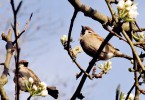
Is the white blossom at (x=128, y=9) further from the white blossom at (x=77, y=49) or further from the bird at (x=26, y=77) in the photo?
the white blossom at (x=77, y=49)

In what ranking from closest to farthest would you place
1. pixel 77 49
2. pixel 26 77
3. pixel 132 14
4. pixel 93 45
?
pixel 132 14 → pixel 77 49 → pixel 93 45 → pixel 26 77

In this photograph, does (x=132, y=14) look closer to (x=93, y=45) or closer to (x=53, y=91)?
(x=53, y=91)

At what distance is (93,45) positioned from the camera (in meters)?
7.41

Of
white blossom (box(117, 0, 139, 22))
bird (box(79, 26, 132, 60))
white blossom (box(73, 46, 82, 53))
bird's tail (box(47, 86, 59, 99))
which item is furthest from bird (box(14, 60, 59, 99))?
white blossom (box(117, 0, 139, 22))

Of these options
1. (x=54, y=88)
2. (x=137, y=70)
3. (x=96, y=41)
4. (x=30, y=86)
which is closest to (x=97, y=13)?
(x=137, y=70)

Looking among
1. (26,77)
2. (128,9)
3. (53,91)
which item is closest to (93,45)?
(26,77)

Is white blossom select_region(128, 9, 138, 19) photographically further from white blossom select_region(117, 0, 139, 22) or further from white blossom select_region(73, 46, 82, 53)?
white blossom select_region(73, 46, 82, 53)

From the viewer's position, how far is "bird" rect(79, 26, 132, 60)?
22.9 ft

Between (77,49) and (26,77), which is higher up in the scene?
(77,49)

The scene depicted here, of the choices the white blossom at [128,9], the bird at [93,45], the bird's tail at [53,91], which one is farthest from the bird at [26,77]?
the white blossom at [128,9]

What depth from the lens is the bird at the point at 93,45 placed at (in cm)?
699

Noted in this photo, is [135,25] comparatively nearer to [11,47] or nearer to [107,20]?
[107,20]

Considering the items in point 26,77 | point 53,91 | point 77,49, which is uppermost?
point 77,49

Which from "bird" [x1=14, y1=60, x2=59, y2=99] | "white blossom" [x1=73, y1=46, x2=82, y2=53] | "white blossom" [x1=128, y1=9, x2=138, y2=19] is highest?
"white blossom" [x1=128, y1=9, x2=138, y2=19]
